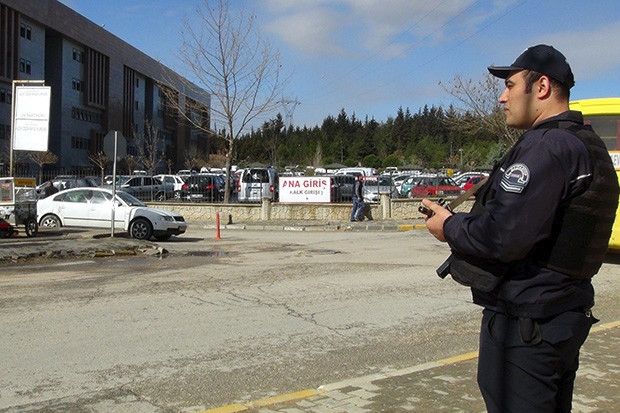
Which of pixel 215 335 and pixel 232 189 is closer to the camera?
pixel 215 335

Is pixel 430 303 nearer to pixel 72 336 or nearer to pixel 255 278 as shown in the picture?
pixel 255 278

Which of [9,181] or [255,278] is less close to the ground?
[9,181]

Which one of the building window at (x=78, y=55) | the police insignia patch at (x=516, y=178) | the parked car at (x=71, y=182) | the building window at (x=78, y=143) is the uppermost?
the building window at (x=78, y=55)

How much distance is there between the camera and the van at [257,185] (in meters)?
29.5

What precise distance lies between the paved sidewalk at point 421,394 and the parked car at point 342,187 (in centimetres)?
2126

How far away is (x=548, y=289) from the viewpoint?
2.45 metres

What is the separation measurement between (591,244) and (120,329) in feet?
19.2

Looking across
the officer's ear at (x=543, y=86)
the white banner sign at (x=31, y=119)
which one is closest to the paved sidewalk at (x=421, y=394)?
the officer's ear at (x=543, y=86)

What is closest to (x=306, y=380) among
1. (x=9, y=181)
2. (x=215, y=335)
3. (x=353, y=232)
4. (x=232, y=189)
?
(x=215, y=335)

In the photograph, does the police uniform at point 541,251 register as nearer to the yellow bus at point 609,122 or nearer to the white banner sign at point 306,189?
the yellow bus at point 609,122

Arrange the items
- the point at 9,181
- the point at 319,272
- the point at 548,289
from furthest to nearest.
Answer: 1. the point at 9,181
2. the point at 319,272
3. the point at 548,289

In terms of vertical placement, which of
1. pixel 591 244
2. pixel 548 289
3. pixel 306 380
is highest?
pixel 591 244

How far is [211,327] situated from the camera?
7363mm

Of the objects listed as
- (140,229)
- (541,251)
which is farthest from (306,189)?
(541,251)
